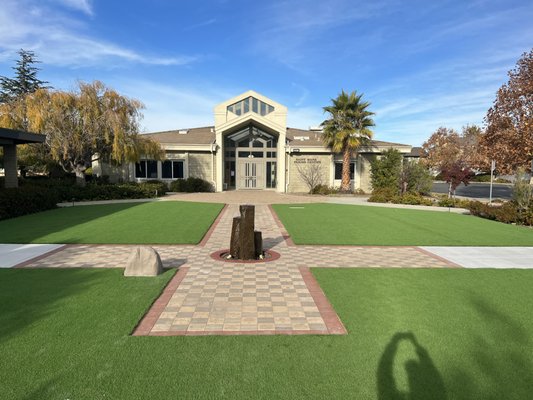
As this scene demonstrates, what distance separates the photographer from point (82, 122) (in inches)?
829

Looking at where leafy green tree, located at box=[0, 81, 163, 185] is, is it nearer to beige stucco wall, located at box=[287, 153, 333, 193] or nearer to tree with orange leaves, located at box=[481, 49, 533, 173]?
beige stucco wall, located at box=[287, 153, 333, 193]

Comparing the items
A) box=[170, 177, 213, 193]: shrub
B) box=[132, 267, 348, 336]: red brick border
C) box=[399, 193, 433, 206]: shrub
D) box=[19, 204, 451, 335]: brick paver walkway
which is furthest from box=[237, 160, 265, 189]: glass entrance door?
box=[132, 267, 348, 336]: red brick border

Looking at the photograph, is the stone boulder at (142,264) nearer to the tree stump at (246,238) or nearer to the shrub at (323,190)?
the tree stump at (246,238)

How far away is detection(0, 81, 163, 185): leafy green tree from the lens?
20.1 m

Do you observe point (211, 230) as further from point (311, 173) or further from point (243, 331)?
point (311, 173)

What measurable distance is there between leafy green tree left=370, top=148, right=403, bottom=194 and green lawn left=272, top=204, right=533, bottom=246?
30.3ft

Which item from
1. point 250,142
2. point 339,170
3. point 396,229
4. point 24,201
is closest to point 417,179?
point 339,170

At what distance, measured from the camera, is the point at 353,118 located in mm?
27141

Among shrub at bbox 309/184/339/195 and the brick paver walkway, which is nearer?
the brick paver walkway

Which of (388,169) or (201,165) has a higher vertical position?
(201,165)

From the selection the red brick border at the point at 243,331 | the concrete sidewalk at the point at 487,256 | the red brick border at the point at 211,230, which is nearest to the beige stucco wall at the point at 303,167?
the red brick border at the point at 211,230

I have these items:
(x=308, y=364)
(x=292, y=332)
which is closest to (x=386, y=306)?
(x=292, y=332)

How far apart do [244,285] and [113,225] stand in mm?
8152

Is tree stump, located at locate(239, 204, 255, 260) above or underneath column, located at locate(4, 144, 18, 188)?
underneath
